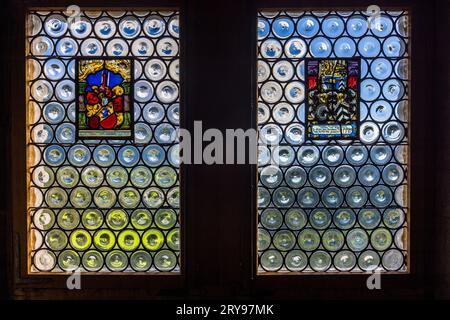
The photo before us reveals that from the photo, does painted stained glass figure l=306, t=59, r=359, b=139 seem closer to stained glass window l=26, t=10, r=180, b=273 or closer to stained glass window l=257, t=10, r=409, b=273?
stained glass window l=257, t=10, r=409, b=273

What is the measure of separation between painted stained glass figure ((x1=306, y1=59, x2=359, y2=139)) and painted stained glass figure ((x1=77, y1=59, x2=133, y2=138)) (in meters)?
0.97

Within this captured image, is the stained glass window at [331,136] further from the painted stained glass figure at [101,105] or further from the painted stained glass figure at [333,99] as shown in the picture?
the painted stained glass figure at [101,105]

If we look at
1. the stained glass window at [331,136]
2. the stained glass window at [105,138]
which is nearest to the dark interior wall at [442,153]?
the stained glass window at [331,136]

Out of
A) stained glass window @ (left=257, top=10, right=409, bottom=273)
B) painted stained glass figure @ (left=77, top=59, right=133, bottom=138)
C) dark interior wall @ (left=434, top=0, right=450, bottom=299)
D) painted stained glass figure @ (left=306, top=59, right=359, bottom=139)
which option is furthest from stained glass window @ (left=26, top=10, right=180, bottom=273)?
dark interior wall @ (left=434, top=0, right=450, bottom=299)

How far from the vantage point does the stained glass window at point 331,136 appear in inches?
94.3

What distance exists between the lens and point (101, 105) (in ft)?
7.84

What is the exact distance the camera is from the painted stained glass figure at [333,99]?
2389 mm

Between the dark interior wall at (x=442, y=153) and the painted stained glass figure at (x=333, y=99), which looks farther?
the painted stained glass figure at (x=333, y=99)

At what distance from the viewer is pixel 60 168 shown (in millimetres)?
2410

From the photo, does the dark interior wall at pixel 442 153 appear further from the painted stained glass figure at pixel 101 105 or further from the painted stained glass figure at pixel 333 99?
the painted stained glass figure at pixel 101 105

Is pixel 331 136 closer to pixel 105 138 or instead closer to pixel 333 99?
pixel 333 99

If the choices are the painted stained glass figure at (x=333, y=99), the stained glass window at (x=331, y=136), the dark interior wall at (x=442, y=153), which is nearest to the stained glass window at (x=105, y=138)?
the stained glass window at (x=331, y=136)
